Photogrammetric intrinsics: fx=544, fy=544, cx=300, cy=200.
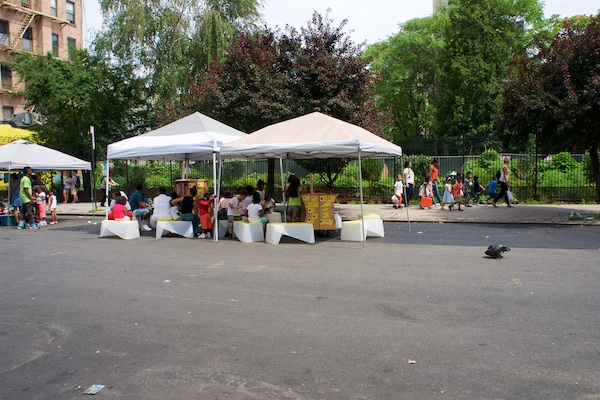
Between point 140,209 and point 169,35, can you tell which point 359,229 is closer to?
point 140,209

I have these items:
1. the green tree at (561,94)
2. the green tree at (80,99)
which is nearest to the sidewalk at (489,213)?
the green tree at (561,94)

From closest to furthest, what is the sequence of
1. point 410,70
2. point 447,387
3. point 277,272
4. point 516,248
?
point 447,387 → point 277,272 → point 516,248 → point 410,70

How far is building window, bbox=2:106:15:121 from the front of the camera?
135 feet

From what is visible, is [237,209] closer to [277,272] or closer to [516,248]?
[277,272]

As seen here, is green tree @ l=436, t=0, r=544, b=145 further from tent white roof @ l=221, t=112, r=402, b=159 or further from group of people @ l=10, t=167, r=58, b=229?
group of people @ l=10, t=167, r=58, b=229

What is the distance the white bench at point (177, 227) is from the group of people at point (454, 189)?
8077 millimetres

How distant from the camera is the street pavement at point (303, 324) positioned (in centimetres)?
440

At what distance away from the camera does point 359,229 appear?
12.6m

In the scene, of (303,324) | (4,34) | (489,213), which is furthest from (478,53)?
(303,324)

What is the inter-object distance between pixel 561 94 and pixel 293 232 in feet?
29.1

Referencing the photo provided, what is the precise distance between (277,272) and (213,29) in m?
19.6

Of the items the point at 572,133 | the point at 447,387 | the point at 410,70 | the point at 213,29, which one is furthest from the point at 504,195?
the point at 410,70

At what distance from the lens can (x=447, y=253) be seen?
10641mm

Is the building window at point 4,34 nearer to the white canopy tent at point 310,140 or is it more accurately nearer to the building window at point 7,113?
the building window at point 7,113
